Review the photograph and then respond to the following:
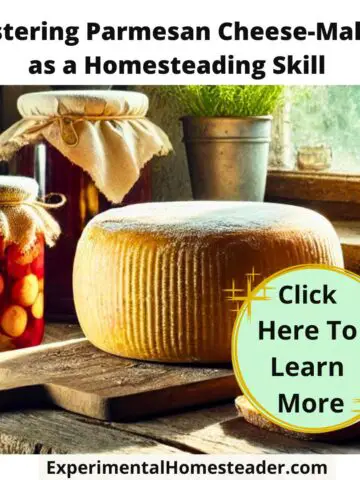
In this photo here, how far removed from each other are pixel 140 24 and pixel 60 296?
0.47 meters

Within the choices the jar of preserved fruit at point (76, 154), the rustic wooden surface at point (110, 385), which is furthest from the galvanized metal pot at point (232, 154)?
the rustic wooden surface at point (110, 385)

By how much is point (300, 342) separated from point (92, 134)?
0.52 metres

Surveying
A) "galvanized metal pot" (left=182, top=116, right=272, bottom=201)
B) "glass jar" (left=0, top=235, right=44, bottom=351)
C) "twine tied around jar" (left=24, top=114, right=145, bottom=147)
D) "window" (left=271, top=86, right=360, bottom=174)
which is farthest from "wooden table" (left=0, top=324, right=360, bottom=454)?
"window" (left=271, top=86, right=360, bottom=174)

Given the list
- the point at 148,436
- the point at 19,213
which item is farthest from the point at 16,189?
the point at 148,436

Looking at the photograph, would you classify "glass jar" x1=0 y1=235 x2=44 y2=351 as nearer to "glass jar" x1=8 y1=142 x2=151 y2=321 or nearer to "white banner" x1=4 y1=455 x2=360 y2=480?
"glass jar" x1=8 y1=142 x2=151 y2=321

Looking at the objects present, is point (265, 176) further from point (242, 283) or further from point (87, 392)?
point (87, 392)

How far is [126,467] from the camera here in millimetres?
980

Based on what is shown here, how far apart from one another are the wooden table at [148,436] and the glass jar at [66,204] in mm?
406

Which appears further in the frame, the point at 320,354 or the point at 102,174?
the point at 102,174

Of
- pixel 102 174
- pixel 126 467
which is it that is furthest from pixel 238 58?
pixel 126 467

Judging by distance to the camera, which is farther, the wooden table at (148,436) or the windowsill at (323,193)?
the windowsill at (323,193)

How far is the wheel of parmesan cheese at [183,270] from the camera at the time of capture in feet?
3.79

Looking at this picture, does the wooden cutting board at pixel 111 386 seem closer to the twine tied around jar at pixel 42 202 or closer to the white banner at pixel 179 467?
the white banner at pixel 179 467

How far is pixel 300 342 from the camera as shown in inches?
41.9
